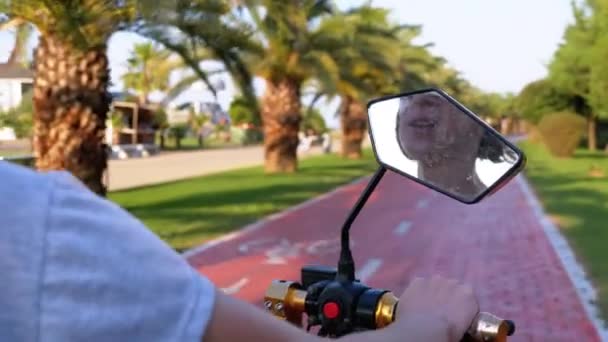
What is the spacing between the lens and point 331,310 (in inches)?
66.3

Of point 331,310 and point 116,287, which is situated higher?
point 116,287

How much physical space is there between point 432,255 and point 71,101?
580 centimetres

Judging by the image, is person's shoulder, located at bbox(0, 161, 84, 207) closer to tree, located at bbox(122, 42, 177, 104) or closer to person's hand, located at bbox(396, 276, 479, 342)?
person's hand, located at bbox(396, 276, 479, 342)

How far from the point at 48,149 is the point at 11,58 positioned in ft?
36.5

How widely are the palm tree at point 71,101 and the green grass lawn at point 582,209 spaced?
6.29m

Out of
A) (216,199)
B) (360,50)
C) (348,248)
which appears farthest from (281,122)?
(348,248)

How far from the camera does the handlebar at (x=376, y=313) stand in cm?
157

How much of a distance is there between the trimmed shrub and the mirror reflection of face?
4055 centimetres

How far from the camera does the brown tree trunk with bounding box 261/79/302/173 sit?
93.8ft

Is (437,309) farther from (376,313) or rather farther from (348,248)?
(348,248)

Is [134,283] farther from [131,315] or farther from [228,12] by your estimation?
[228,12]

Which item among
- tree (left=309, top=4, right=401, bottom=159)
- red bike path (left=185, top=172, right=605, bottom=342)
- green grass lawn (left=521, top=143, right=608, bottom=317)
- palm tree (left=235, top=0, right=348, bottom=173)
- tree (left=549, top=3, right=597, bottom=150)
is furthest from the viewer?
tree (left=549, top=3, right=597, bottom=150)

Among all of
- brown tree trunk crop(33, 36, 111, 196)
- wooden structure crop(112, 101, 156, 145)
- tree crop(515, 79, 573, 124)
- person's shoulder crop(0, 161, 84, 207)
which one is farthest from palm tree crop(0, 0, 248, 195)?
tree crop(515, 79, 573, 124)

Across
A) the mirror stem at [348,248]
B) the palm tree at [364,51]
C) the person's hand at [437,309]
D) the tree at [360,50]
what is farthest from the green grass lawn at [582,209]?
the person's hand at [437,309]
